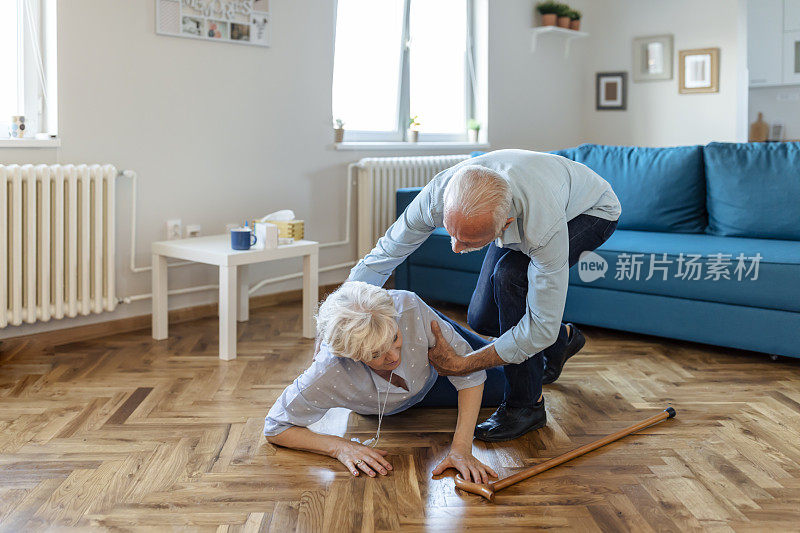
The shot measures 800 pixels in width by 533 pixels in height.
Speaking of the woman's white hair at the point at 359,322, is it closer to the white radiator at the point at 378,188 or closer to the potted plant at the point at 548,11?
the white radiator at the point at 378,188

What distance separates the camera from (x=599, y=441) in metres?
2.26

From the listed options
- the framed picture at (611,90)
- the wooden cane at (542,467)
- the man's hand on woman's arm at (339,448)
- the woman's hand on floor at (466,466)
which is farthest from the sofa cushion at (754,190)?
the framed picture at (611,90)

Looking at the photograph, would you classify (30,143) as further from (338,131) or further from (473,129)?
(473,129)

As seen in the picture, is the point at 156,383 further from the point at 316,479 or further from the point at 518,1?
the point at 518,1

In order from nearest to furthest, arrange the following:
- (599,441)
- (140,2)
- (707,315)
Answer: (599,441), (707,315), (140,2)

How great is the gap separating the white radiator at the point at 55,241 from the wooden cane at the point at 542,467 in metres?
2.02

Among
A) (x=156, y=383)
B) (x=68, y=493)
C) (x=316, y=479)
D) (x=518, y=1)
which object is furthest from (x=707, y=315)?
(x=518, y=1)

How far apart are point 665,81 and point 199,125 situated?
13.0 ft

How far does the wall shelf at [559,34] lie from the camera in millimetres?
5782

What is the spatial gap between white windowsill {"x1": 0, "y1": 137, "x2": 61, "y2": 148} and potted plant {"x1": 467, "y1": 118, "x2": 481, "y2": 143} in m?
2.97

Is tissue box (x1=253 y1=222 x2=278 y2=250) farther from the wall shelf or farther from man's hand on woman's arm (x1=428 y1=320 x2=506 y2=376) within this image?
the wall shelf

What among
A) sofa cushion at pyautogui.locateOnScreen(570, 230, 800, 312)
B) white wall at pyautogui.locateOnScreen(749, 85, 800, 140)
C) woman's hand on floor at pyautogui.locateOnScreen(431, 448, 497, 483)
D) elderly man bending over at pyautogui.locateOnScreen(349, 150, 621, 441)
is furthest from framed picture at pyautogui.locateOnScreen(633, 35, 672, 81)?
woman's hand on floor at pyautogui.locateOnScreen(431, 448, 497, 483)

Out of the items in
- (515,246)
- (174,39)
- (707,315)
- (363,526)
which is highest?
(174,39)

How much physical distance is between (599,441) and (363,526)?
83cm
